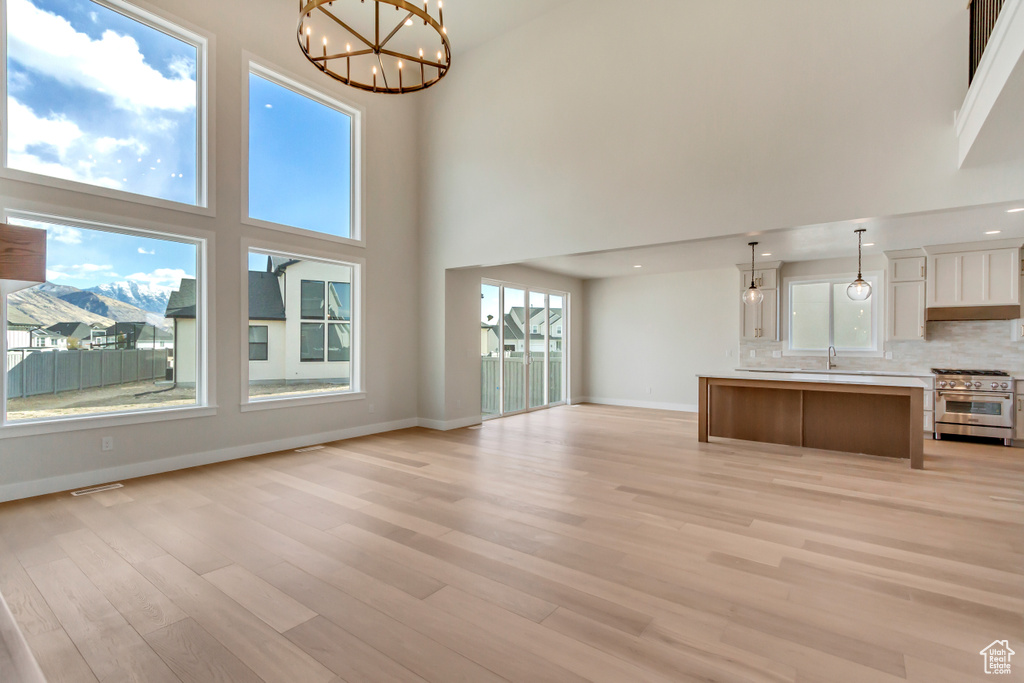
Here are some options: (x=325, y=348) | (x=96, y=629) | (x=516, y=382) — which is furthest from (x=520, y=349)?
(x=96, y=629)

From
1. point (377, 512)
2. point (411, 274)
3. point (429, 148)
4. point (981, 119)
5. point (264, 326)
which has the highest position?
point (429, 148)

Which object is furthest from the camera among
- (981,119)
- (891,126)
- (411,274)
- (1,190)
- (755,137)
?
(411,274)

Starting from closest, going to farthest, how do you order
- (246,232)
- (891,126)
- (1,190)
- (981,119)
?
1. (981,119)
2. (1,190)
3. (891,126)
4. (246,232)

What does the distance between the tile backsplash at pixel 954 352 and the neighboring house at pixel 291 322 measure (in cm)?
686

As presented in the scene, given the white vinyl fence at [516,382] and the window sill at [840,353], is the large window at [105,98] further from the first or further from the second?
the window sill at [840,353]

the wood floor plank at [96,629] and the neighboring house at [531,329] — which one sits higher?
the neighboring house at [531,329]

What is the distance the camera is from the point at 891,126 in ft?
13.2

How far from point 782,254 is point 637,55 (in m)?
3.63

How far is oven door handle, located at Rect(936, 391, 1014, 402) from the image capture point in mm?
5758

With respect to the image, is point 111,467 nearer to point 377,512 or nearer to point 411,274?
point 377,512

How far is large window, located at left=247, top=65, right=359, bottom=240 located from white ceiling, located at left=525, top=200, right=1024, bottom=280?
2616 mm

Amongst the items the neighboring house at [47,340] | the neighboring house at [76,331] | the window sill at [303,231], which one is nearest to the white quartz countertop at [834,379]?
the window sill at [303,231]

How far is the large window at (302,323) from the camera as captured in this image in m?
5.34

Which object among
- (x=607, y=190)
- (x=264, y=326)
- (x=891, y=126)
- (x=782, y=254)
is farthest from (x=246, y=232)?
(x=782, y=254)
